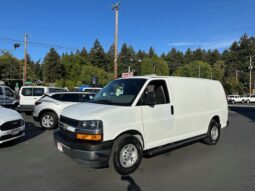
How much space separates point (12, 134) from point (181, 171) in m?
4.93

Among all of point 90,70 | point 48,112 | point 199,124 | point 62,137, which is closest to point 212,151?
point 199,124

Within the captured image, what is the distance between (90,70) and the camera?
7900 centimetres

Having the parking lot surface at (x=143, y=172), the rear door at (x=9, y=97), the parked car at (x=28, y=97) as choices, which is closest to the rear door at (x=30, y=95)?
the parked car at (x=28, y=97)

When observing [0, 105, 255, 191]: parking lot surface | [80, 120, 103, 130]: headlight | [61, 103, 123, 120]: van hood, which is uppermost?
[61, 103, 123, 120]: van hood

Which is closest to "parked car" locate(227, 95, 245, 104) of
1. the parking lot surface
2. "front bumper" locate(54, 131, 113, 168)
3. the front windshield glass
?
the parking lot surface

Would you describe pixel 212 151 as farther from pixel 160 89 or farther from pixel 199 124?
pixel 160 89

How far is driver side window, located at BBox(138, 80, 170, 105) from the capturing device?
5.91m

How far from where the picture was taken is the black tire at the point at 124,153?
5.25 m

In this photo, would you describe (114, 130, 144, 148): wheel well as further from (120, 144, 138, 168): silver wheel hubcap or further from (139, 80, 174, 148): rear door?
(120, 144, 138, 168): silver wheel hubcap

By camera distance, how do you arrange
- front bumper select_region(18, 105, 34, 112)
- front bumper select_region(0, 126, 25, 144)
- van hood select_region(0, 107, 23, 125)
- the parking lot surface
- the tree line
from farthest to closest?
the tree line, front bumper select_region(18, 105, 34, 112), van hood select_region(0, 107, 23, 125), front bumper select_region(0, 126, 25, 144), the parking lot surface

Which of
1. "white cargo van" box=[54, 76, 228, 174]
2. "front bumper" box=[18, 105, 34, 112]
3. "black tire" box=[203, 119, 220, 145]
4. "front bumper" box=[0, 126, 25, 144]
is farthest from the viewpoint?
"front bumper" box=[18, 105, 34, 112]

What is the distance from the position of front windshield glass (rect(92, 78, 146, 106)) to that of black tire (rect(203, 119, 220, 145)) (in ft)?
10.5

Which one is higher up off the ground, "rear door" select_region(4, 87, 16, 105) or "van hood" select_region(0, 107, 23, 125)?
"rear door" select_region(4, 87, 16, 105)

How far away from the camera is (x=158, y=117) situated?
6.06 metres
